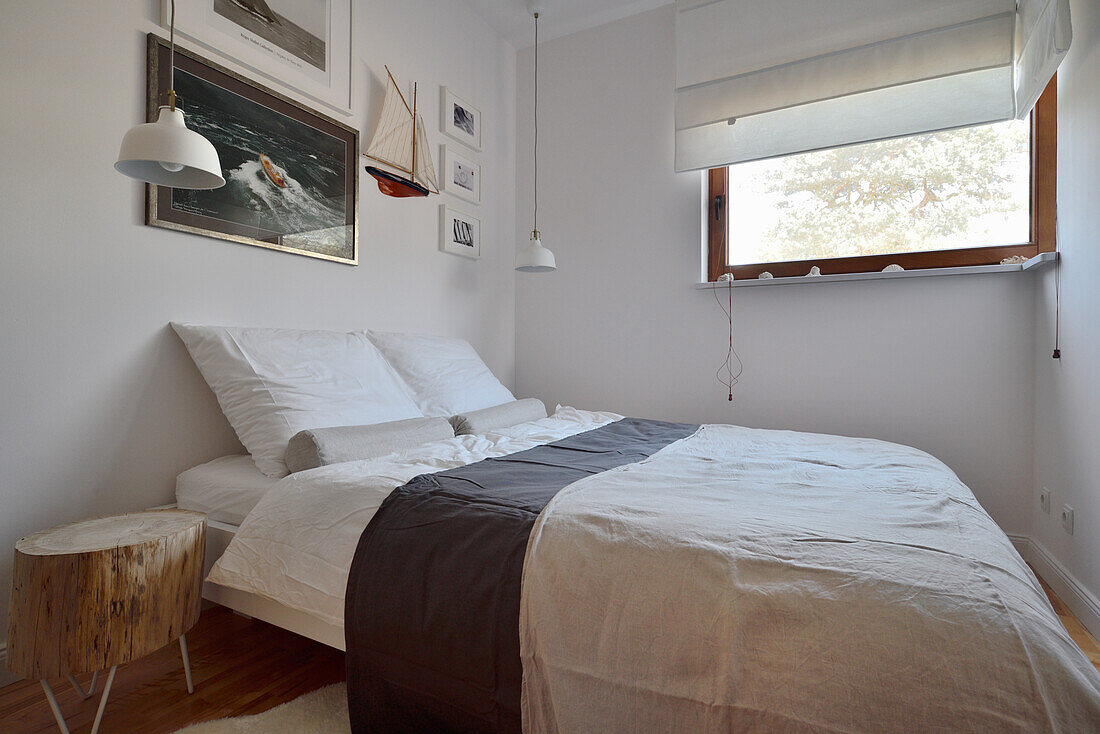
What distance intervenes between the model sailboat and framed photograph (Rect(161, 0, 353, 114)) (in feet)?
0.60

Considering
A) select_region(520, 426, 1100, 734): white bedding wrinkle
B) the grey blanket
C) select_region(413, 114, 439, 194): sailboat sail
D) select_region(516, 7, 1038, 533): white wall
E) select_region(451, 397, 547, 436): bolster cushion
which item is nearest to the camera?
select_region(520, 426, 1100, 734): white bedding wrinkle

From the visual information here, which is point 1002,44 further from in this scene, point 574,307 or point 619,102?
point 574,307

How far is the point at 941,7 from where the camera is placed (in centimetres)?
243

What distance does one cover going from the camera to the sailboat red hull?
86.5 inches

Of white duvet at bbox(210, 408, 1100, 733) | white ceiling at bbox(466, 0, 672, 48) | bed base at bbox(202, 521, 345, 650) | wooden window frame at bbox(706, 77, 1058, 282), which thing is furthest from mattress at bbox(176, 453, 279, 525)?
white ceiling at bbox(466, 0, 672, 48)

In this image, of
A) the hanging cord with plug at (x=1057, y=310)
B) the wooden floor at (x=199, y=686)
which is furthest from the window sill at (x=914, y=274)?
the wooden floor at (x=199, y=686)

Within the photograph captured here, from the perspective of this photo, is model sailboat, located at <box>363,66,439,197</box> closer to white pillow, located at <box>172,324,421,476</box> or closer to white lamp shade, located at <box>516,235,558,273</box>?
white lamp shade, located at <box>516,235,558,273</box>

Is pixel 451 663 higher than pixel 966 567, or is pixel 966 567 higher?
pixel 966 567

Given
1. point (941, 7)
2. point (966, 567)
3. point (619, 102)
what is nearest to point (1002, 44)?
point (941, 7)

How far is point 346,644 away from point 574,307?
2.49 metres

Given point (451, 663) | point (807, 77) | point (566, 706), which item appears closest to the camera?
point (566, 706)

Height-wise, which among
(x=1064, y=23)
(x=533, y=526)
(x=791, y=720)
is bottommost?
(x=791, y=720)

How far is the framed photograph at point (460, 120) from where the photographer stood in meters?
2.94

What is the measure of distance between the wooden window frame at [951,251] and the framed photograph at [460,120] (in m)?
1.36
